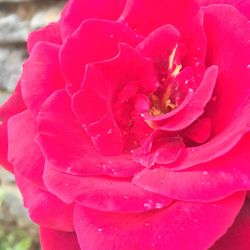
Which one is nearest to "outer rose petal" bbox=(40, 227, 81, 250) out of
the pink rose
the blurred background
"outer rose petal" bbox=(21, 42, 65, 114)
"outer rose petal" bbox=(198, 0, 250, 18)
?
the pink rose

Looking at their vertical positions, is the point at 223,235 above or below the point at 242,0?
below

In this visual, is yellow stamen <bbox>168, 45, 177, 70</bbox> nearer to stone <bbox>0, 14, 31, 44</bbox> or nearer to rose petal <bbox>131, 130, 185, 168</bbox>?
rose petal <bbox>131, 130, 185, 168</bbox>

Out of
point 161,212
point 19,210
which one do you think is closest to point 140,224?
point 161,212

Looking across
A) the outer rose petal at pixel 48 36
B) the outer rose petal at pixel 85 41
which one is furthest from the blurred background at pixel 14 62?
the outer rose petal at pixel 85 41

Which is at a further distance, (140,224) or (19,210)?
(19,210)

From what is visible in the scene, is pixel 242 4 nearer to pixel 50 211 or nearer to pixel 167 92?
pixel 167 92

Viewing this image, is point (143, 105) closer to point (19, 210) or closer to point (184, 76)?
point (184, 76)
